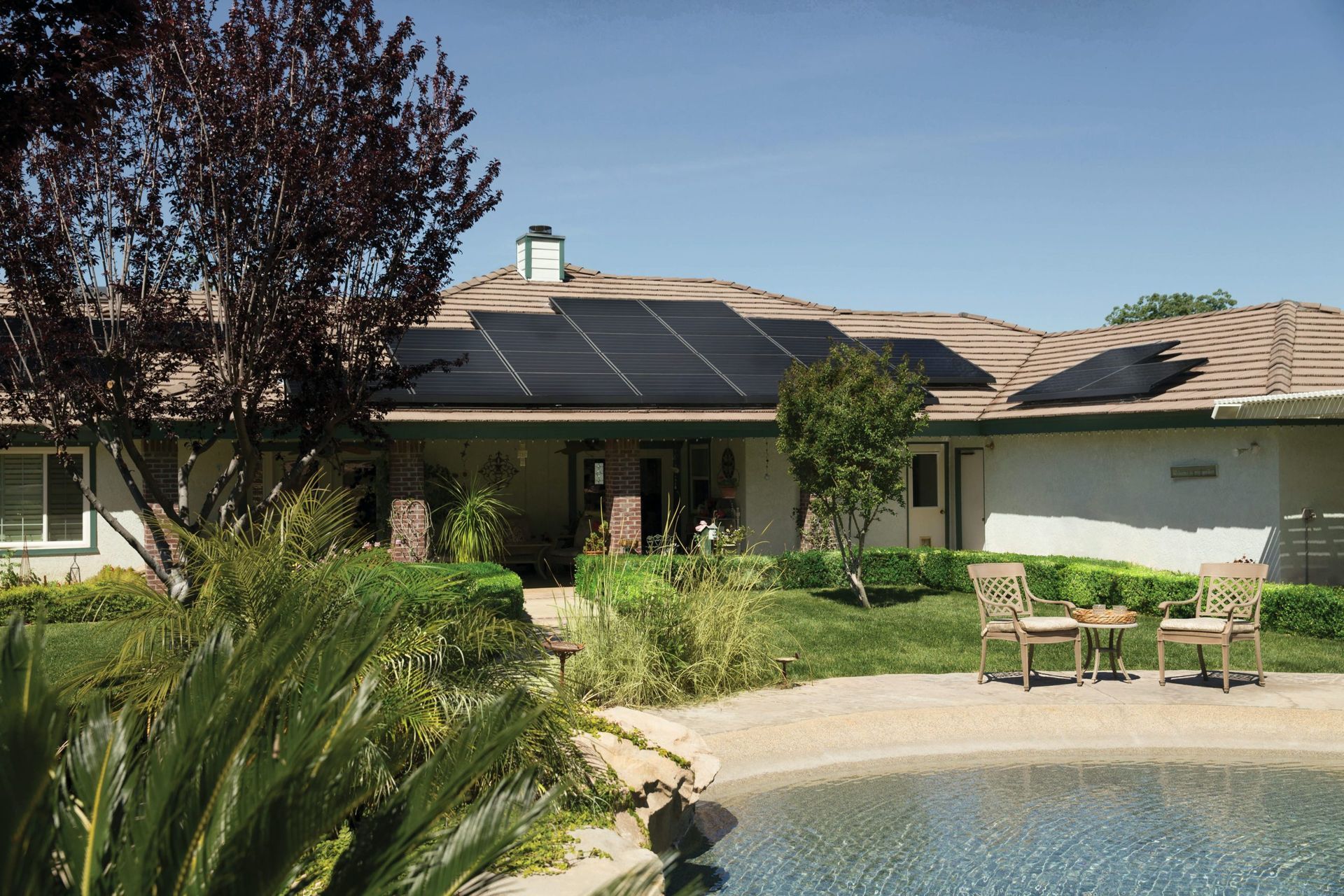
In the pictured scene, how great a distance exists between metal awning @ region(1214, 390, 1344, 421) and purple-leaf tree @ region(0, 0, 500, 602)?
→ 10.4 meters

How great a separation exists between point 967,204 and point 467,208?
19328 millimetres

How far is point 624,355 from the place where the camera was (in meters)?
20.3

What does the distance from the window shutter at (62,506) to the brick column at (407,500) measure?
15.4ft

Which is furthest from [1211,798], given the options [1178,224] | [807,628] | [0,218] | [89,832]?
[1178,224]

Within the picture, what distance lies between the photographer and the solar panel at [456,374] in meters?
17.7

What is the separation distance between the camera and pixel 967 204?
27891mm

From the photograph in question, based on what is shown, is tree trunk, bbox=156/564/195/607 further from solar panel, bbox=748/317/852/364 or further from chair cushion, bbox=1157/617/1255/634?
solar panel, bbox=748/317/852/364

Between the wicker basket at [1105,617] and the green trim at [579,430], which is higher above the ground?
the green trim at [579,430]

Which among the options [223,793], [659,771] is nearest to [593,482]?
[659,771]

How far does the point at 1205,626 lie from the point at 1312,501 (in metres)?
6.01

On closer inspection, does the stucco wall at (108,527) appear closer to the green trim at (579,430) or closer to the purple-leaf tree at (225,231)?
the green trim at (579,430)

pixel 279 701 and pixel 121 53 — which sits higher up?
pixel 121 53

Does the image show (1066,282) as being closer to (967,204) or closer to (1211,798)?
(967,204)

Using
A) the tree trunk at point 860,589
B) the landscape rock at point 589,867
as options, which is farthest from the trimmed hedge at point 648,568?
the landscape rock at point 589,867
